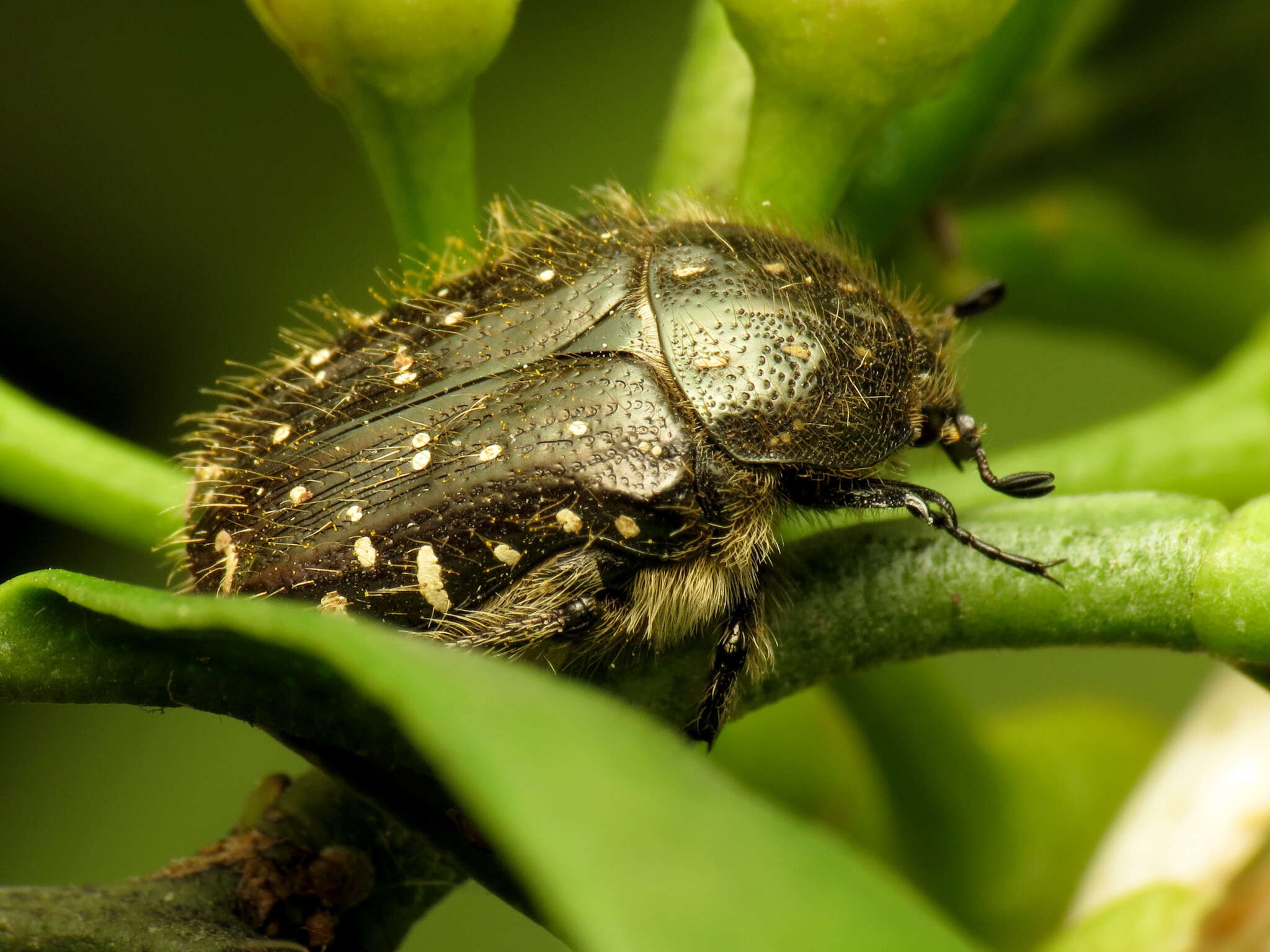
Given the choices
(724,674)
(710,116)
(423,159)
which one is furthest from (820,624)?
(710,116)

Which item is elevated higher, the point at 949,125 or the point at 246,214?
the point at 246,214

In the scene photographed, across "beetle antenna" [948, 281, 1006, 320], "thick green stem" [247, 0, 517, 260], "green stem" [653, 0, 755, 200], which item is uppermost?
"green stem" [653, 0, 755, 200]

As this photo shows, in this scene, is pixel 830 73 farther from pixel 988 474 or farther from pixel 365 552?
pixel 365 552

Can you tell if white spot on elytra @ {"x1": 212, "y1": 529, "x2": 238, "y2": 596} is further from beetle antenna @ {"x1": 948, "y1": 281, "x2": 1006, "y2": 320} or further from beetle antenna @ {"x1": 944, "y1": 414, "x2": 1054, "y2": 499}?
beetle antenna @ {"x1": 948, "y1": 281, "x2": 1006, "y2": 320}

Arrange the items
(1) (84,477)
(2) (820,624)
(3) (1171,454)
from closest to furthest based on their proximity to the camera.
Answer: (2) (820,624) → (1) (84,477) → (3) (1171,454)

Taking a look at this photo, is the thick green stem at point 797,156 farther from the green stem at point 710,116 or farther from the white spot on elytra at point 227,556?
the white spot on elytra at point 227,556

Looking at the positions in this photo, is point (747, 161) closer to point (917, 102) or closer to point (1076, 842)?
point (917, 102)

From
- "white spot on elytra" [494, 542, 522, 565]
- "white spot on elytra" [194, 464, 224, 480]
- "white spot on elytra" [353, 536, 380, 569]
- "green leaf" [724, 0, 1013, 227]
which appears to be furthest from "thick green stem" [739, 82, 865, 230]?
"white spot on elytra" [194, 464, 224, 480]

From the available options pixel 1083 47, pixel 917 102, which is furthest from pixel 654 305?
pixel 1083 47
